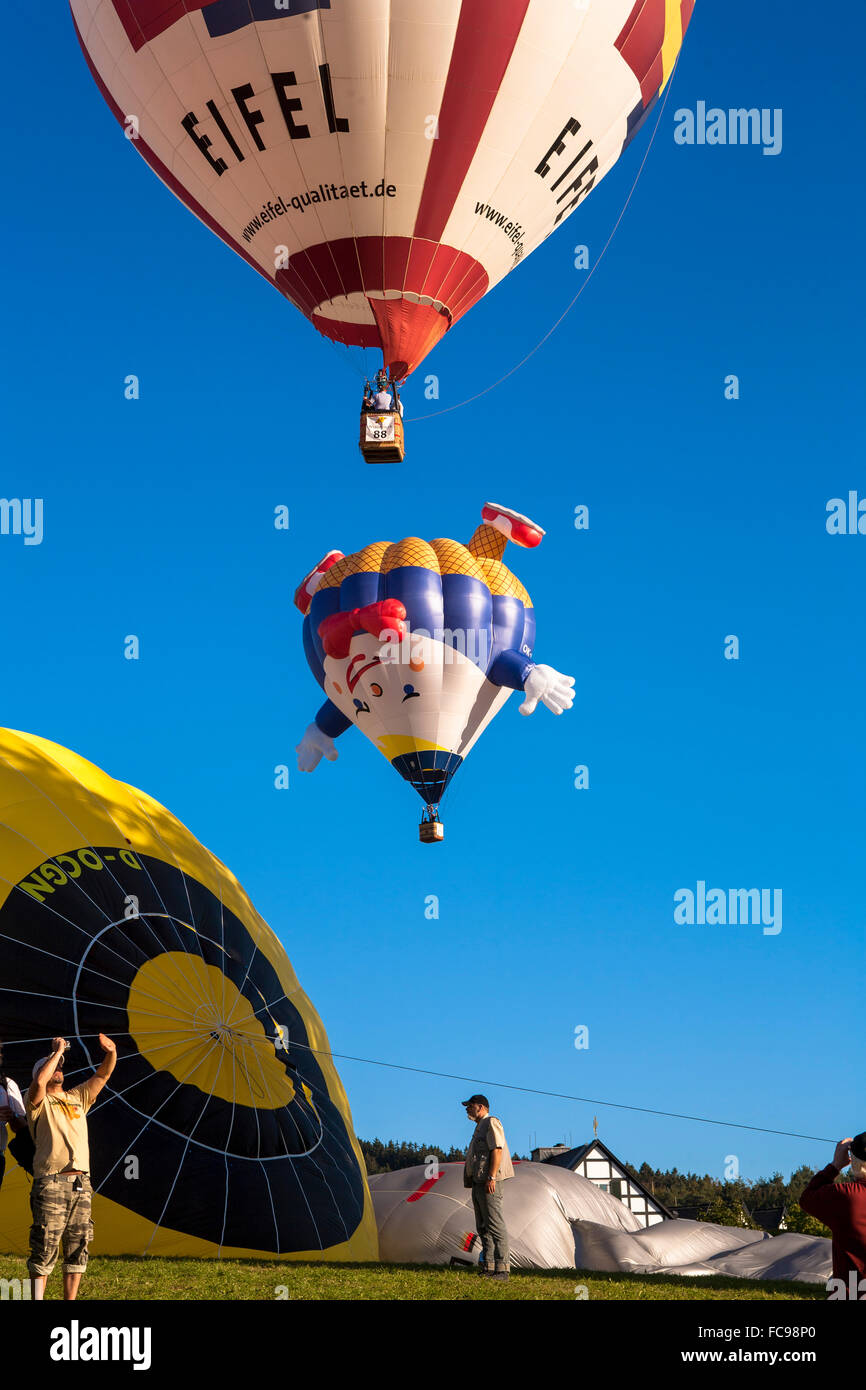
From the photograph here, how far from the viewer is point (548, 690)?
2258cm

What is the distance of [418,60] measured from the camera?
57.0 feet

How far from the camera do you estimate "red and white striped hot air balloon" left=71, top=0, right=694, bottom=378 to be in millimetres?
17281

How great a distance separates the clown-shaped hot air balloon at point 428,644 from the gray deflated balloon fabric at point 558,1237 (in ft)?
21.3

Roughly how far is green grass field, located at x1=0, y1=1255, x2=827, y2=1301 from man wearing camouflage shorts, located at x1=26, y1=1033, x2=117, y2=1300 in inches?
43.3

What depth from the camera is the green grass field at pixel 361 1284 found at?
8.75m

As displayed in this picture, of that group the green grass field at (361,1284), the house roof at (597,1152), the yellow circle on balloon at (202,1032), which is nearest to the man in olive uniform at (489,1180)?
the green grass field at (361,1284)

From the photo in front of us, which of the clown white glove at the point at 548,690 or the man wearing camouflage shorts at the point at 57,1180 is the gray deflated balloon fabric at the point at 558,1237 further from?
the man wearing camouflage shorts at the point at 57,1180

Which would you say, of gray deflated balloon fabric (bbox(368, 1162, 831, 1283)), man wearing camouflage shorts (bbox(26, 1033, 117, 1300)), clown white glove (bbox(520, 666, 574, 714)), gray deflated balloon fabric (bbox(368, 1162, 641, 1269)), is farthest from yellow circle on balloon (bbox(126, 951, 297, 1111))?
clown white glove (bbox(520, 666, 574, 714))

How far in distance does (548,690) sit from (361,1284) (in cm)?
1402

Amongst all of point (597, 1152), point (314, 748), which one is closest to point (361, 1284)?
point (314, 748)

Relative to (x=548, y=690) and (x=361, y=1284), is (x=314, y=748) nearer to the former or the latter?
(x=548, y=690)
